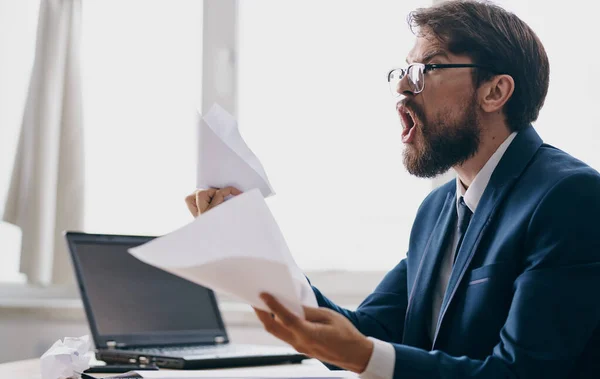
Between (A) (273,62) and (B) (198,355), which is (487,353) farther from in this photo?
(A) (273,62)

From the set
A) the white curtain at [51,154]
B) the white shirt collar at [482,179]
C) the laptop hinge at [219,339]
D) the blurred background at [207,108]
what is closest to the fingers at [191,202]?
the laptop hinge at [219,339]

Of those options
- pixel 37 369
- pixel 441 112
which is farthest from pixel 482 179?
pixel 37 369

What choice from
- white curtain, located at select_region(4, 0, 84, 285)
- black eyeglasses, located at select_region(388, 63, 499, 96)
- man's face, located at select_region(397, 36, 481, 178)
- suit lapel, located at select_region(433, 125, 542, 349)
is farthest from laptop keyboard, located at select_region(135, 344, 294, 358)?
white curtain, located at select_region(4, 0, 84, 285)

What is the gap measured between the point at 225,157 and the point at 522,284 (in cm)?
59

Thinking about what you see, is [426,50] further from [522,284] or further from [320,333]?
[320,333]

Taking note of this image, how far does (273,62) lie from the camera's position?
3.05m

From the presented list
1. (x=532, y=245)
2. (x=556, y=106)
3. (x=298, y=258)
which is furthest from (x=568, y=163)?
(x=298, y=258)

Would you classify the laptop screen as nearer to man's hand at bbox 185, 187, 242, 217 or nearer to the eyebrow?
man's hand at bbox 185, 187, 242, 217

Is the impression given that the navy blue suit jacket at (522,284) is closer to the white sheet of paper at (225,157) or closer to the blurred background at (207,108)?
the white sheet of paper at (225,157)

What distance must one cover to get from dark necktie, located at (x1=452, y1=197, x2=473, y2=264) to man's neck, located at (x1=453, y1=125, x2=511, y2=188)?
0.08m

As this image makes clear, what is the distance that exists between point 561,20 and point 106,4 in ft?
6.04

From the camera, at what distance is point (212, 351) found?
1716 mm

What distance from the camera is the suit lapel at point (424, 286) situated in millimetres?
1556

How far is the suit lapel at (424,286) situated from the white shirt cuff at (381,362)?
404 millimetres
